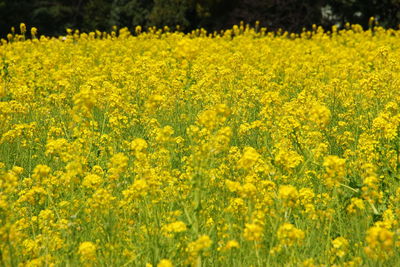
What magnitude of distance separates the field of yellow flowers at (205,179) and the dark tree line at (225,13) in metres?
7.54

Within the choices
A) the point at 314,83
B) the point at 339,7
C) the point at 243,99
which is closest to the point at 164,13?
the point at 339,7

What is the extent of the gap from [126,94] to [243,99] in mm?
1421

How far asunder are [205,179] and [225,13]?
1410cm

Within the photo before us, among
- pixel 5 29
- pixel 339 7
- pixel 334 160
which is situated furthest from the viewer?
pixel 5 29

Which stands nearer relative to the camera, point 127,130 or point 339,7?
point 127,130

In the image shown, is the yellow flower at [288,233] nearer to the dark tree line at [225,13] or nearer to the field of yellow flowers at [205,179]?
the field of yellow flowers at [205,179]

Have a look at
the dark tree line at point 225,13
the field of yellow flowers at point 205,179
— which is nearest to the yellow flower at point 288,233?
the field of yellow flowers at point 205,179

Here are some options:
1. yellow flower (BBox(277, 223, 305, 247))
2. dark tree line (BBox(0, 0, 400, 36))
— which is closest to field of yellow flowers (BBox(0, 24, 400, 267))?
yellow flower (BBox(277, 223, 305, 247))

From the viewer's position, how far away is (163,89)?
6152 millimetres

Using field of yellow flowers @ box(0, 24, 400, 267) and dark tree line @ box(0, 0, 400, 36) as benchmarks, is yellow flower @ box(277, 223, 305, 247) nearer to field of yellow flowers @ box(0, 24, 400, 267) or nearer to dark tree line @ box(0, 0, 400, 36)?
field of yellow flowers @ box(0, 24, 400, 267)

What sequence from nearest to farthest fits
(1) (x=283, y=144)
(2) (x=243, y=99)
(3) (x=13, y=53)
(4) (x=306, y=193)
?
(4) (x=306, y=193) < (1) (x=283, y=144) < (2) (x=243, y=99) < (3) (x=13, y=53)

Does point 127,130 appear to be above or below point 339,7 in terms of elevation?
below

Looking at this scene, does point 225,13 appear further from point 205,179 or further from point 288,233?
point 288,233

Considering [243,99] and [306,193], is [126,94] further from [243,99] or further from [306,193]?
[306,193]
